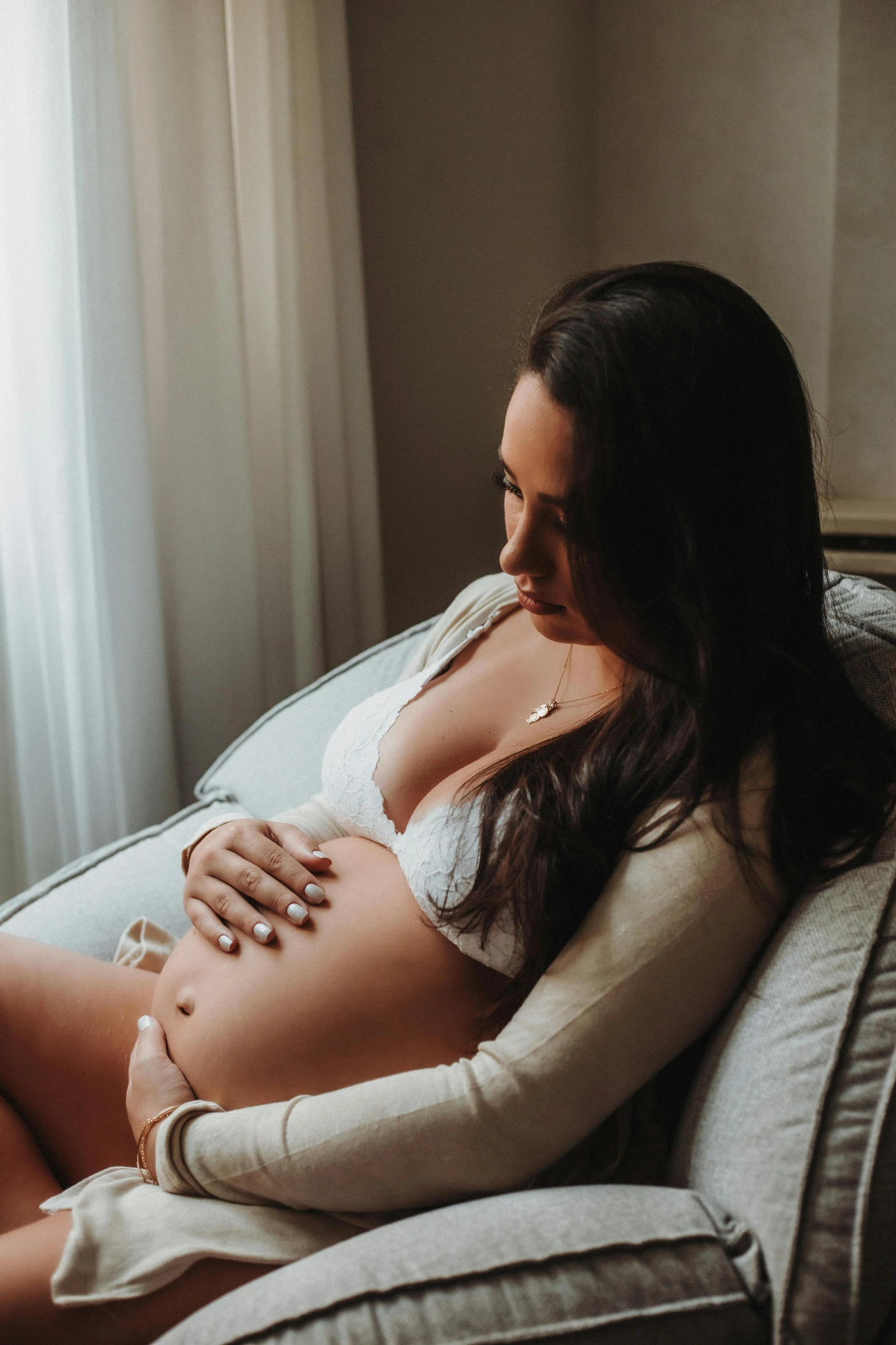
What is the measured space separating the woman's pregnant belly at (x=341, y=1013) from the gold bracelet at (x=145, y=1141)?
48 mm

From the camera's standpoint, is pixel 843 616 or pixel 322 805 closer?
pixel 843 616

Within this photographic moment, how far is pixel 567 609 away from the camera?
3.08 ft

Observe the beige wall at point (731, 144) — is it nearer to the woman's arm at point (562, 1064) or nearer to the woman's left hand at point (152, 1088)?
the woman's arm at point (562, 1064)

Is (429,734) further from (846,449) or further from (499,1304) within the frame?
(846,449)

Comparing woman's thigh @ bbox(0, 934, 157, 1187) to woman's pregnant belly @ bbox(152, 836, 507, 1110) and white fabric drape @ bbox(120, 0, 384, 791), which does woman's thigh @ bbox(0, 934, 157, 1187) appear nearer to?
woman's pregnant belly @ bbox(152, 836, 507, 1110)

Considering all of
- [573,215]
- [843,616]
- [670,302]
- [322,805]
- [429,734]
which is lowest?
[322,805]

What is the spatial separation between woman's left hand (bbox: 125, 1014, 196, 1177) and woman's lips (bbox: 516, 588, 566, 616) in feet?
1.75

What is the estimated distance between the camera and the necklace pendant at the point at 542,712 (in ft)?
3.49

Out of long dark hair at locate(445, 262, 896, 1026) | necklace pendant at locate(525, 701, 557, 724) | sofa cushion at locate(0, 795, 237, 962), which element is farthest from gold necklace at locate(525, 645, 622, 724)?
sofa cushion at locate(0, 795, 237, 962)

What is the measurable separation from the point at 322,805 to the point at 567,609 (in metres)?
0.48

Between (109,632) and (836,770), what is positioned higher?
(836,770)

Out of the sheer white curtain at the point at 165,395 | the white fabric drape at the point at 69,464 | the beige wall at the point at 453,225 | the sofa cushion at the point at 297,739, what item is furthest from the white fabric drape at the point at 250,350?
the sofa cushion at the point at 297,739

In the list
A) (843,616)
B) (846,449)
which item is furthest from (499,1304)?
(846,449)

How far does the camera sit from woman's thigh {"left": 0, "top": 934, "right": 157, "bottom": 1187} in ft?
3.38
